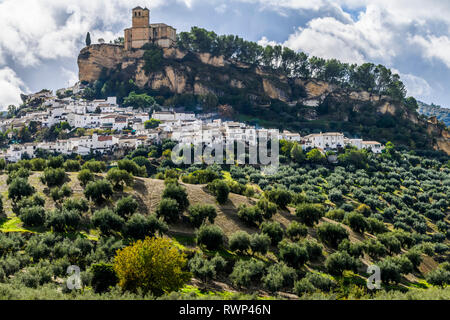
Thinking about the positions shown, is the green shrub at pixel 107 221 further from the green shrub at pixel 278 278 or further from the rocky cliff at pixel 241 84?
the rocky cliff at pixel 241 84

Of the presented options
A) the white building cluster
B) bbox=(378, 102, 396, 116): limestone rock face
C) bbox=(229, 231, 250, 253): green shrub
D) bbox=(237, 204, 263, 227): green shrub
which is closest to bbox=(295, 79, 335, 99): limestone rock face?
bbox=(378, 102, 396, 116): limestone rock face

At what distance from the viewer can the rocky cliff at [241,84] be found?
10456cm

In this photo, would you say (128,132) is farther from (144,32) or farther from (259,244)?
(259,244)

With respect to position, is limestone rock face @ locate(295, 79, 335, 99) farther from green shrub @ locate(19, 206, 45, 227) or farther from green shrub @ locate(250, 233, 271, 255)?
green shrub @ locate(19, 206, 45, 227)

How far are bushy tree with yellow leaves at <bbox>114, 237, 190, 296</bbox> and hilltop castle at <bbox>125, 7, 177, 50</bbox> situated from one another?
3948 inches

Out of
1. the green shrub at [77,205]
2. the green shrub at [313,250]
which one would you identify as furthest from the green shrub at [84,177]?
the green shrub at [313,250]

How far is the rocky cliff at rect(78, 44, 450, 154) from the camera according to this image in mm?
104562

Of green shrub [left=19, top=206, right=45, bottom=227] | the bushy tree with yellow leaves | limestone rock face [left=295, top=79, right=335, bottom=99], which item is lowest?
the bushy tree with yellow leaves

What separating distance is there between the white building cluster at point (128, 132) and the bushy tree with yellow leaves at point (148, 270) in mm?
51800

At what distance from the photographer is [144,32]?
11312 cm

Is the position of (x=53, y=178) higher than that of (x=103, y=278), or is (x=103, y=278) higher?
(x=53, y=178)

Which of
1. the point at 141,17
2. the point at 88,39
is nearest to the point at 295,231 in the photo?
the point at 141,17

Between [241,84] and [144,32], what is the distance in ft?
114

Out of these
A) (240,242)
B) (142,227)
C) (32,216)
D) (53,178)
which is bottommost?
(240,242)
